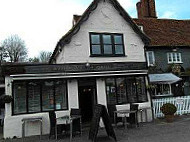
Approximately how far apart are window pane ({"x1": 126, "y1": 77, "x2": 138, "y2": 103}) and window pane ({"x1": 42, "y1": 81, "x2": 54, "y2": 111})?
510 cm

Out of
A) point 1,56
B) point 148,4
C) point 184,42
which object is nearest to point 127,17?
point 184,42

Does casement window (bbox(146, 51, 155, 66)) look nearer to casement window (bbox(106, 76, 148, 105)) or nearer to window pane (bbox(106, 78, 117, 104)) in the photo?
casement window (bbox(106, 76, 148, 105))

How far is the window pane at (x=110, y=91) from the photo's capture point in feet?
42.3

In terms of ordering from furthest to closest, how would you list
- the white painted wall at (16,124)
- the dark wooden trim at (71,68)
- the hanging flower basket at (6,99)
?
the dark wooden trim at (71,68)
the white painted wall at (16,124)
the hanging flower basket at (6,99)

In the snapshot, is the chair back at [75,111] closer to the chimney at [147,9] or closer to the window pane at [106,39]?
the window pane at [106,39]

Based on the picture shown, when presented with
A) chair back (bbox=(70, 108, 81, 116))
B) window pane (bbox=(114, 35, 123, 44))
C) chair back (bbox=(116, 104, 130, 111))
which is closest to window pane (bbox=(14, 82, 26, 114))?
chair back (bbox=(70, 108, 81, 116))

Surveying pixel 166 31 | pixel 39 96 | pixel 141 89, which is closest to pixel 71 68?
pixel 39 96

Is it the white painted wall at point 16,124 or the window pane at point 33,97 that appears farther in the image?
the window pane at point 33,97

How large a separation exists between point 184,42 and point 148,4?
7922 mm

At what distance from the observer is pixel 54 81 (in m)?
12.0

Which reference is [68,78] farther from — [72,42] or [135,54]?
[135,54]

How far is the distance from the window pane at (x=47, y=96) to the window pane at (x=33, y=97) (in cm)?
34

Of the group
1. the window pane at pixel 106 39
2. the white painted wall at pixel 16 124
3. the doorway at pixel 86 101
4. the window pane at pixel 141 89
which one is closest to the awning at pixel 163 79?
the window pane at pixel 141 89

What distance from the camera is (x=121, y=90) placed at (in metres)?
13.2
